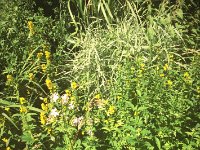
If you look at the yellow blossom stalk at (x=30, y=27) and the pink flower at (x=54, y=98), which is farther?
the yellow blossom stalk at (x=30, y=27)

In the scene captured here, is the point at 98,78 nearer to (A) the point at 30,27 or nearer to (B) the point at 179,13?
(A) the point at 30,27

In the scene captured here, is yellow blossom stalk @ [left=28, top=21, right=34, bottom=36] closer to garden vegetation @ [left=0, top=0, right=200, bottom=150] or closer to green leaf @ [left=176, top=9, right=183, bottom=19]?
garden vegetation @ [left=0, top=0, right=200, bottom=150]

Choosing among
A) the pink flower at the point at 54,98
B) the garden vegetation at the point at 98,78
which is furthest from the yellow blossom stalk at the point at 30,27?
the pink flower at the point at 54,98

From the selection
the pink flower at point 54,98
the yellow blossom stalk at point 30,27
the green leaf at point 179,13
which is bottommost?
the pink flower at point 54,98

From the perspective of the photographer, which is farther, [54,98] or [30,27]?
[30,27]

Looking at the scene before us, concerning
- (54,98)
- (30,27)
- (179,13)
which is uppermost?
Result: (179,13)

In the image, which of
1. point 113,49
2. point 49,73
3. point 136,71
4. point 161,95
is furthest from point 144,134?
point 113,49

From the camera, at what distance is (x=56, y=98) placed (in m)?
2.42

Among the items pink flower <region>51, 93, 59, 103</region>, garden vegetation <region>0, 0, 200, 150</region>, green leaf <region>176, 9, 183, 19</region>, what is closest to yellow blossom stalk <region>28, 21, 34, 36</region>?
garden vegetation <region>0, 0, 200, 150</region>

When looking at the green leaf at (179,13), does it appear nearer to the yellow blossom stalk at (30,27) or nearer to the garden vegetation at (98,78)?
the garden vegetation at (98,78)

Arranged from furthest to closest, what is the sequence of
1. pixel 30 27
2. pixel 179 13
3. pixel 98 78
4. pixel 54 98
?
1. pixel 179 13
2. pixel 98 78
3. pixel 30 27
4. pixel 54 98

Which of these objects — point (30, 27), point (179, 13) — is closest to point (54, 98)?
point (30, 27)

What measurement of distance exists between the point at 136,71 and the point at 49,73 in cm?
83

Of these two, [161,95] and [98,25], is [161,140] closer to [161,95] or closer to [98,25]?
[161,95]
